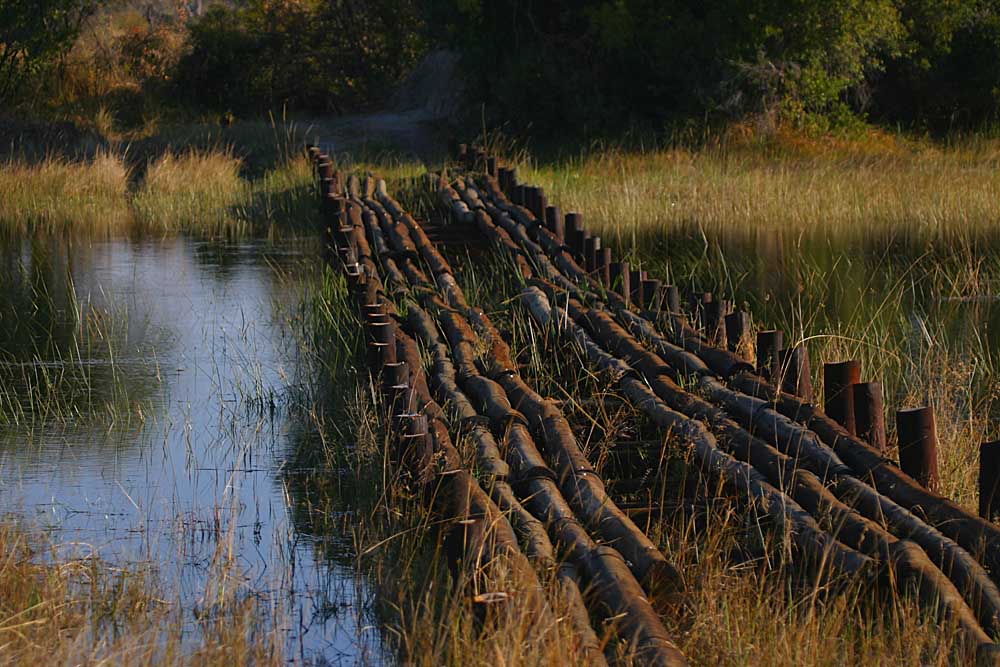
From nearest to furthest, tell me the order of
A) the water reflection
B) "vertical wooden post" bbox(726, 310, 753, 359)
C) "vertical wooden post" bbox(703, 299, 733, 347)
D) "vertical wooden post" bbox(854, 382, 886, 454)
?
1. "vertical wooden post" bbox(854, 382, 886, 454)
2. "vertical wooden post" bbox(726, 310, 753, 359)
3. "vertical wooden post" bbox(703, 299, 733, 347)
4. the water reflection

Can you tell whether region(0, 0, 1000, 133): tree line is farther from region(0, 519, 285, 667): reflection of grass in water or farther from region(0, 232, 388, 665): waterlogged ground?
region(0, 519, 285, 667): reflection of grass in water

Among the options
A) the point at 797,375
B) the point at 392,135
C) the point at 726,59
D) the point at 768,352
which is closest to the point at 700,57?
the point at 726,59

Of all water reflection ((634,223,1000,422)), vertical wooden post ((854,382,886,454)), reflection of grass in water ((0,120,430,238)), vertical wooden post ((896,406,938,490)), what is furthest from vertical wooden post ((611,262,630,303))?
reflection of grass in water ((0,120,430,238))

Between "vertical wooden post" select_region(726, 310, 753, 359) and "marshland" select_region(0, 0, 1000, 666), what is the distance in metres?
0.37

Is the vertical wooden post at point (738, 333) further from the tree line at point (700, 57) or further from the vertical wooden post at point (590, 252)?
the tree line at point (700, 57)

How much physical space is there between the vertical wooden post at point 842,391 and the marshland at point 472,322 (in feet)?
0.94

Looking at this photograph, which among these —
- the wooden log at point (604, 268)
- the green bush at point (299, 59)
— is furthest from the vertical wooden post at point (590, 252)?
the green bush at point (299, 59)

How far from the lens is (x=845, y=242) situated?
40.3ft

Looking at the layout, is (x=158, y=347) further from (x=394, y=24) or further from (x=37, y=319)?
(x=394, y=24)

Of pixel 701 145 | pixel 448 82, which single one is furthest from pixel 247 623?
pixel 448 82

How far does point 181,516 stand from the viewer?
5.51 m

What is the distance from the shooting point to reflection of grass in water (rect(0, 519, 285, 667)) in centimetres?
396

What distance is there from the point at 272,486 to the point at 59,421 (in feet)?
5.11

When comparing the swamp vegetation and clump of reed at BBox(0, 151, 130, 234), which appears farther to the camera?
clump of reed at BBox(0, 151, 130, 234)
